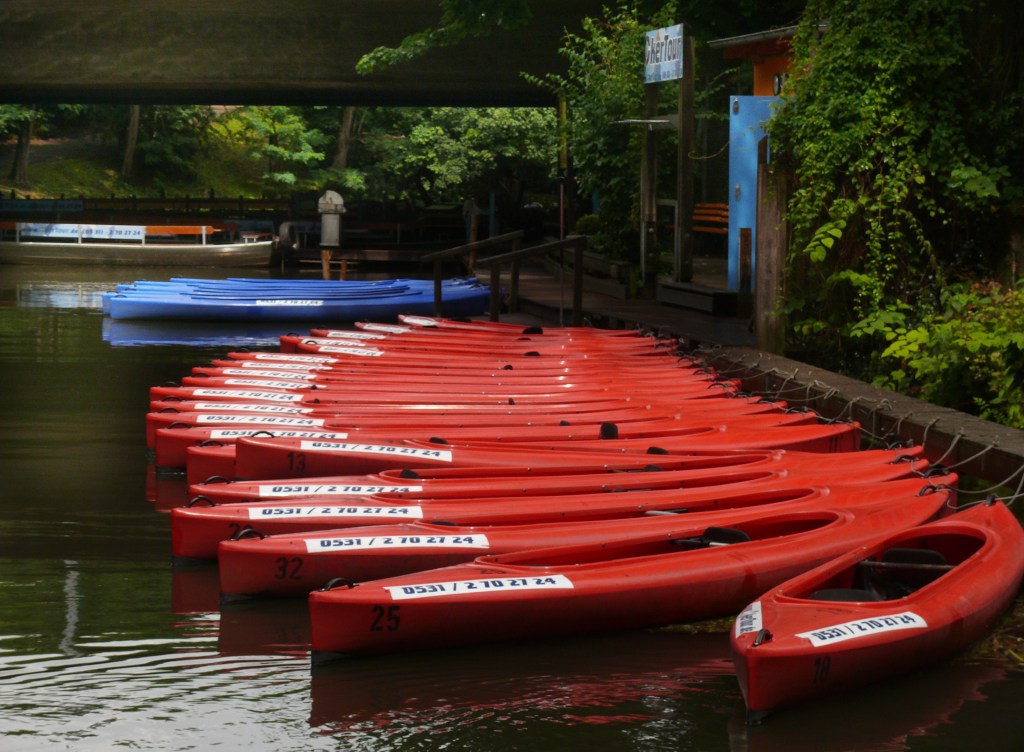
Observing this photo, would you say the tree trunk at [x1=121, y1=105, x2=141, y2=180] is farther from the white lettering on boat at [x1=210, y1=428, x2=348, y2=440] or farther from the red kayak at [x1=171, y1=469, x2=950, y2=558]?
the red kayak at [x1=171, y1=469, x2=950, y2=558]

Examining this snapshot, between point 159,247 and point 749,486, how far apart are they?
86.3 feet

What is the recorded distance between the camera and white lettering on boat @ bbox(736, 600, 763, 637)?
5262 millimetres

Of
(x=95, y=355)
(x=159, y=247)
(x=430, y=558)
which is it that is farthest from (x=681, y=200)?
(x=159, y=247)

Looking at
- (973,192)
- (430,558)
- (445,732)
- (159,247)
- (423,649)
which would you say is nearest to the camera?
(445,732)

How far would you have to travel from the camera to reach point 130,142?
47438 millimetres

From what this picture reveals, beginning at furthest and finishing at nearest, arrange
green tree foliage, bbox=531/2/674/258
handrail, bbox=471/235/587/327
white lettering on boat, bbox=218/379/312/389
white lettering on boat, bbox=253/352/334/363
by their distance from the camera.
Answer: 1. green tree foliage, bbox=531/2/674/258
2. handrail, bbox=471/235/587/327
3. white lettering on boat, bbox=253/352/334/363
4. white lettering on boat, bbox=218/379/312/389

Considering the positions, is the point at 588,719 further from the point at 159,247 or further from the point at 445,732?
the point at 159,247

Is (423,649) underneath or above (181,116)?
underneath

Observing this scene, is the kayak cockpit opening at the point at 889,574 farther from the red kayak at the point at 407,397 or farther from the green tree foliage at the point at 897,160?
the green tree foliage at the point at 897,160

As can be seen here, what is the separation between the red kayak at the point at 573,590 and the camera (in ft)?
19.0

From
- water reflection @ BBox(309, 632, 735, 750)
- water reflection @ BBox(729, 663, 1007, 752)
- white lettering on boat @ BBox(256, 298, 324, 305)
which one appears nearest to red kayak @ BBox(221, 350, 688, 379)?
water reflection @ BBox(309, 632, 735, 750)

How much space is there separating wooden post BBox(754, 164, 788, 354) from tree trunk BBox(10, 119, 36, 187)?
37261mm

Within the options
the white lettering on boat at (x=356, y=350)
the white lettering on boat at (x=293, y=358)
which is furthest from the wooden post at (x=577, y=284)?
the white lettering on boat at (x=293, y=358)

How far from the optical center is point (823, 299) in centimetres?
1109
